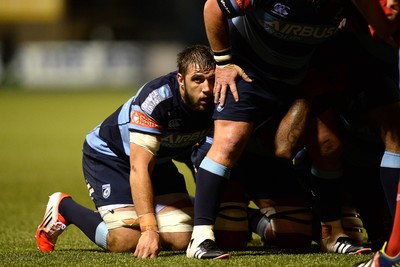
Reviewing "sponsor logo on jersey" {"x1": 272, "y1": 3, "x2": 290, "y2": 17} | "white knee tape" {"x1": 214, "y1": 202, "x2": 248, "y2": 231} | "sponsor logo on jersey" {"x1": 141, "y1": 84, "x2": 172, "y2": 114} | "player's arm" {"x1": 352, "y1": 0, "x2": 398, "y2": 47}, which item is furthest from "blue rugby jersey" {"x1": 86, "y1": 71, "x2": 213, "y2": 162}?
"player's arm" {"x1": 352, "y1": 0, "x2": 398, "y2": 47}

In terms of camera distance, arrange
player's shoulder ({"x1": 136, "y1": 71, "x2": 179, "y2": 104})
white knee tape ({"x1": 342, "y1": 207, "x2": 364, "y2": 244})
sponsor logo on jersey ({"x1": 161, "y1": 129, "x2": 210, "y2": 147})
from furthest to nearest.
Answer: white knee tape ({"x1": 342, "y1": 207, "x2": 364, "y2": 244}), sponsor logo on jersey ({"x1": 161, "y1": 129, "x2": 210, "y2": 147}), player's shoulder ({"x1": 136, "y1": 71, "x2": 179, "y2": 104})

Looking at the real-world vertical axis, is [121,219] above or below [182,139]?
below

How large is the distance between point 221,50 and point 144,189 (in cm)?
76

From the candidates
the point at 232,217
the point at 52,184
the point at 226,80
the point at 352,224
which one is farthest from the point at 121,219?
the point at 52,184

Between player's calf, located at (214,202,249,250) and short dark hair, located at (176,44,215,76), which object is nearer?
short dark hair, located at (176,44,215,76)

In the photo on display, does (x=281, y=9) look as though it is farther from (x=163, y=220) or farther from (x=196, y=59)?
(x=163, y=220)

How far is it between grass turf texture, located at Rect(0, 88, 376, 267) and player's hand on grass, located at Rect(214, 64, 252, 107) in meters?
0.75

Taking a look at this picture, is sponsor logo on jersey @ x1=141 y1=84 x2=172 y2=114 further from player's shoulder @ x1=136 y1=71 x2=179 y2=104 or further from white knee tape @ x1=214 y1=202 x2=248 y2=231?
white knee tape @ x1=214 y1=202 x2=248 y2=231

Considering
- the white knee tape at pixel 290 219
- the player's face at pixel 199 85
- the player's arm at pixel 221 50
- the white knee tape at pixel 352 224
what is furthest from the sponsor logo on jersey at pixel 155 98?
the white knee tape at pixel 352 224

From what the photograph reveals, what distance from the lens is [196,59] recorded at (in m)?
4.57

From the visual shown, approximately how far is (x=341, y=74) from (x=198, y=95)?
0.71 metres

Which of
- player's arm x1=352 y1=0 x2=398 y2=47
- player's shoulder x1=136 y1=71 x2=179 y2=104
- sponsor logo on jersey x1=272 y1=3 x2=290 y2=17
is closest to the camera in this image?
player's arm x1=352 y1=0 x2=398 y2=47

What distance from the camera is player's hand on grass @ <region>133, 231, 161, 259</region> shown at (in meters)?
4.41

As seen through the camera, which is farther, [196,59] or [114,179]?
[114,179]
